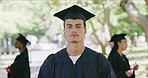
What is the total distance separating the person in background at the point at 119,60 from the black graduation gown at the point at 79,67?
3240 millimetres

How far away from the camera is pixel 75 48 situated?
12.0ft

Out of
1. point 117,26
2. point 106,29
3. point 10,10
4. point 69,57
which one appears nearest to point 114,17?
point 117,26

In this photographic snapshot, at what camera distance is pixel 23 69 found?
311 inches

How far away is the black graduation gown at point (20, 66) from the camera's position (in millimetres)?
7758

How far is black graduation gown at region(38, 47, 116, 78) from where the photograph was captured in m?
3.70

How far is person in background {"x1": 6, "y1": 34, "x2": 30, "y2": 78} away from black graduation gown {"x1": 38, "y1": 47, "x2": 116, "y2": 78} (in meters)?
3.96

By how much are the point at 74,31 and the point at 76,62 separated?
0.36 meters

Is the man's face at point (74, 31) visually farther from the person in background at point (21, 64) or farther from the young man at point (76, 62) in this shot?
the person in background at point (21, 64)

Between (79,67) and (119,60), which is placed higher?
(79,67)

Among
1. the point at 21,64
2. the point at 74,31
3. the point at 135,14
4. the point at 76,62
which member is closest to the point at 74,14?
the point at 74,31

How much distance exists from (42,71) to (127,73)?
3625mm

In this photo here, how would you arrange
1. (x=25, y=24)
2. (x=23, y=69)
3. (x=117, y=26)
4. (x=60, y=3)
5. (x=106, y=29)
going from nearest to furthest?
(x=23, y=69) → (x=60, y=3) → (x=106, y=29) → (x=117, y=26) → (x=25, y=24)

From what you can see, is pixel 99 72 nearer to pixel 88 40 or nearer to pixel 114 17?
pixel 114 17

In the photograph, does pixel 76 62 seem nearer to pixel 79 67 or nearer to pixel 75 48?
pixel 79 67
